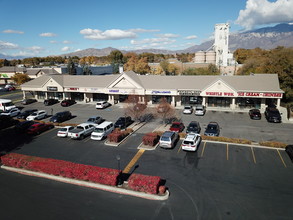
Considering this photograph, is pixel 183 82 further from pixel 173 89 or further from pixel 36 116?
pixel 36 116

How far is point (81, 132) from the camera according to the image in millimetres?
30031

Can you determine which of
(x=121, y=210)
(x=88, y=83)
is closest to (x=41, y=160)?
(x=121, y=210)

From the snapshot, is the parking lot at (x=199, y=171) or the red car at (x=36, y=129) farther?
the red car at (x=36, y=129)

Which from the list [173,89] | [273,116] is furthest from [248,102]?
[173,89]

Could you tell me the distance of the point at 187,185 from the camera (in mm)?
18641

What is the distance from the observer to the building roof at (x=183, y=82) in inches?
1665

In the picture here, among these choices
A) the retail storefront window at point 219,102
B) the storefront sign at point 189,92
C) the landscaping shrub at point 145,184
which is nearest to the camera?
the landscaping shrub at point 145,184

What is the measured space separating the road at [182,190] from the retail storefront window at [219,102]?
2056cm

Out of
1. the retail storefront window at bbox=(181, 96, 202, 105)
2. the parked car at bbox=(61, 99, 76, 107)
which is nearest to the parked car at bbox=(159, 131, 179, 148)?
the retail storefront window at bbox=(181, 96, 202, 105)

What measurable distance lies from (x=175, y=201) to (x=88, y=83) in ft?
139

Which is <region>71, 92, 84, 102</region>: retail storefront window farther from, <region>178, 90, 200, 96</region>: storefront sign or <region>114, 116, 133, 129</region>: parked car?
<region>178, 90, 200, 96</region>: storefront sign

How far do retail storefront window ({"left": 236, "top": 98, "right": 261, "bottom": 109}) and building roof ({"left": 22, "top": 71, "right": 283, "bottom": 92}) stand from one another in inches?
113

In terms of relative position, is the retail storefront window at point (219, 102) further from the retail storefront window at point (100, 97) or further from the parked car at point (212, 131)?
the retail storefront window at point (100, 97)

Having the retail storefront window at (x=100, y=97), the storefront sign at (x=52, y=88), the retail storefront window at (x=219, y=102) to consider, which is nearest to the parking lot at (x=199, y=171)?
the retail storefront window at (x=219, y=102)
